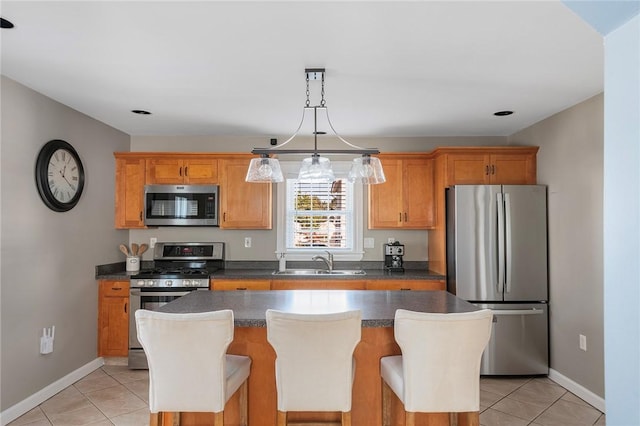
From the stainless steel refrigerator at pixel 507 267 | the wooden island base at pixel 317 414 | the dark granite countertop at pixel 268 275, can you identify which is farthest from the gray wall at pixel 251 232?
the wooden island base at pixel 317 414

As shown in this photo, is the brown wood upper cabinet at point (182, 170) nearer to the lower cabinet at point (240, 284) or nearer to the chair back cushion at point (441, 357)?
the lower cabinet at point (240, 284)

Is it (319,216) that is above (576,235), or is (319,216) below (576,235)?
above

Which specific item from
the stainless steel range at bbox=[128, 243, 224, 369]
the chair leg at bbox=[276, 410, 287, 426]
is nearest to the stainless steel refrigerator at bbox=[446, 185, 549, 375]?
the chair leg at bbox=[276, 410, 287, 426]

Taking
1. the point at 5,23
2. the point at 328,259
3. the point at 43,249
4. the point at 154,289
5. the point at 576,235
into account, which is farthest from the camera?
the point at 328,259

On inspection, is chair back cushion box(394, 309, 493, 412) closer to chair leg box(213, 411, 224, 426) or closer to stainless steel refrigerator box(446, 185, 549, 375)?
chair leg box(213, 411, 224, 426)

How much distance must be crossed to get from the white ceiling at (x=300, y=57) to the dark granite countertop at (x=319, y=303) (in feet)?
5.15

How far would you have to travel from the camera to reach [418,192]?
471 cm

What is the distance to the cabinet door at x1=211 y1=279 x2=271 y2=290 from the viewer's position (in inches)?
167

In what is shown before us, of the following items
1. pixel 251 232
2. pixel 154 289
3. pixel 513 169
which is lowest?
pixel 154 289

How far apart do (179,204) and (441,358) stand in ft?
11.7

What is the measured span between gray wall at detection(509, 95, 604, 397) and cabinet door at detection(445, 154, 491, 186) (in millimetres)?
550

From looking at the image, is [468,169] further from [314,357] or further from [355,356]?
[314,357]

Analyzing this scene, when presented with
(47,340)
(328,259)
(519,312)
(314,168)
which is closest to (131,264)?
(47,340)

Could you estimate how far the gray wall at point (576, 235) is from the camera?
3340mm
